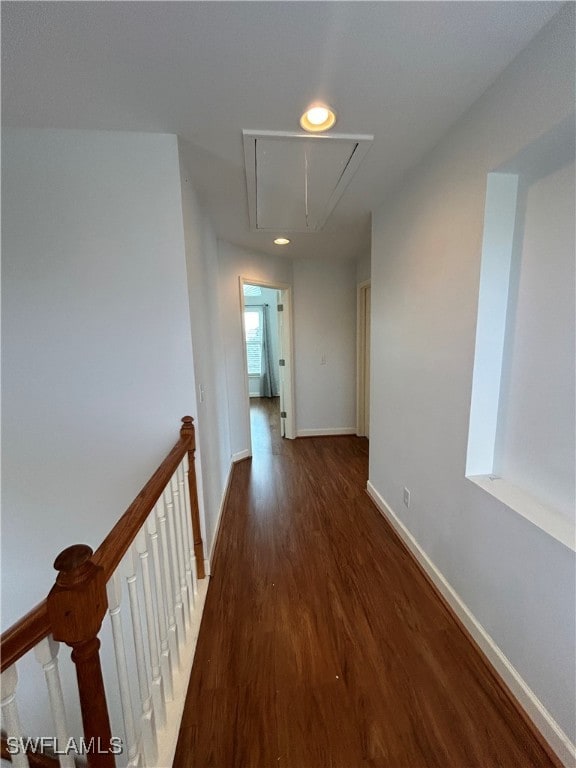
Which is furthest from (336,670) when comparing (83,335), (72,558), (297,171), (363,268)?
(363,268)

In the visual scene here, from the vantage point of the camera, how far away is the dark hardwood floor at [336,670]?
109 cm

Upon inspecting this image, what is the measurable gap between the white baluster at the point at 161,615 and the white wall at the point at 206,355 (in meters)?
0.70

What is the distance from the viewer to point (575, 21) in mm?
919

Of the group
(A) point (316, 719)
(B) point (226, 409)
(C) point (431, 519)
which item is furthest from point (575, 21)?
(B) point (226, 409)

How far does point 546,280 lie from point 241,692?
2.04 metres

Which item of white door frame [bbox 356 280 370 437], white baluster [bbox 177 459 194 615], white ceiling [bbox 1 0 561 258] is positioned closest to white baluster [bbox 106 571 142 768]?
white baluster [bbox 177 459 194 615]

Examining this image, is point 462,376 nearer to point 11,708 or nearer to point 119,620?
point 119,620

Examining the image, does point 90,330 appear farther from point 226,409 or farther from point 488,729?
point 488,729

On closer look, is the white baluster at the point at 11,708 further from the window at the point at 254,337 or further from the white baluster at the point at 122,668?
the window at the point at 254,337

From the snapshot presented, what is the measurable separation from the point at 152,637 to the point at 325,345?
3.58m

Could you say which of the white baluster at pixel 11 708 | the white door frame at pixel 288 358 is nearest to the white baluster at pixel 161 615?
the white baluster at pixel 11 708

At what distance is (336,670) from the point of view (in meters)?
1.34

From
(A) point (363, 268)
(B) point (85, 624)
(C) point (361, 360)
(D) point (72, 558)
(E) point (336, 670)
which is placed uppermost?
(A) point (363, 268)

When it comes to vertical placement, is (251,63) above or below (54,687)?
above
